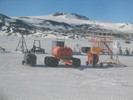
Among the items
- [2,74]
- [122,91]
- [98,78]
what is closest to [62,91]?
[122,91]

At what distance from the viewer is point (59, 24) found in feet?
584

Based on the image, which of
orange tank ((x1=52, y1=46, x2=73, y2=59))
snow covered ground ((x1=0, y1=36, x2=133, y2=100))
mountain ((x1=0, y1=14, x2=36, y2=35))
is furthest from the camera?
mountain ((x1=0, y1=14, x2=36, y2=35))

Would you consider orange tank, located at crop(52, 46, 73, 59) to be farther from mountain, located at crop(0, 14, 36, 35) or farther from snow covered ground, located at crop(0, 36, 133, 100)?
mountain, located at crop(0, 14, 36, 35)

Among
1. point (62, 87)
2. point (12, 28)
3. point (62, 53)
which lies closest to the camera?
point (62, 87)

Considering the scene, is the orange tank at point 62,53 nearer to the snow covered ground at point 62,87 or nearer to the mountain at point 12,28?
the snow covered ground at point 62,87

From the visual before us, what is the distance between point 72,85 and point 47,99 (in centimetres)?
227

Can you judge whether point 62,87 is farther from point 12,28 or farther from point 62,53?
point 12,28

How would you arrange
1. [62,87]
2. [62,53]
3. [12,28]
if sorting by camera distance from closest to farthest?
[62,87] < [62,53] < [12,28]

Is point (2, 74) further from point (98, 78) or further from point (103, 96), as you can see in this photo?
point (103, 96)

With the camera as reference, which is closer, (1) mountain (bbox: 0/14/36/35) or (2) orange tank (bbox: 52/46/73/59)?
(2) orange tank (bbox: 52/46/73/59)

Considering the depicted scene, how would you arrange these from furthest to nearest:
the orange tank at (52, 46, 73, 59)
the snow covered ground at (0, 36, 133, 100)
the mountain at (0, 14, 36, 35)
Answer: the mountain at (0, 14, 36, 35) < the orange tank at (52, 46, 73, 59) < the snow covered ground at (0, 36, 133, 100)

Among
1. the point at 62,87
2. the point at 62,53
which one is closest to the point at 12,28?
the point at 62,53

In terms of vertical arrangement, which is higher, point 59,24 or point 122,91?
point 59,24

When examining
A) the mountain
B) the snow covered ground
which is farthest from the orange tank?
the mountain
